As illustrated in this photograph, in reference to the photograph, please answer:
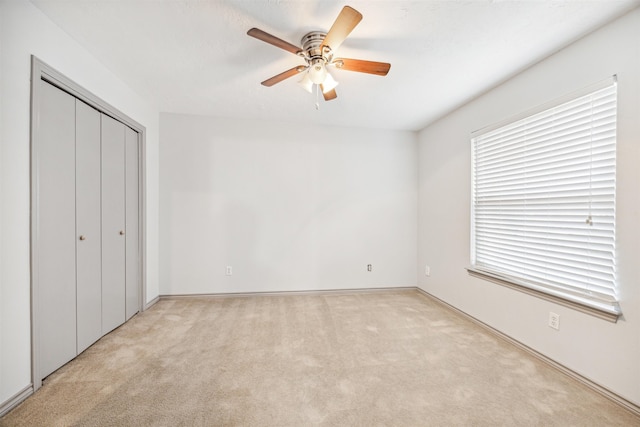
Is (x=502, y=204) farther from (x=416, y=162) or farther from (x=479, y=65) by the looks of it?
(x=416, y=162)

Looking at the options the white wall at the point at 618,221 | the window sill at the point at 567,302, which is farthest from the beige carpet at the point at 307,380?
the window sill at the point at 567,302

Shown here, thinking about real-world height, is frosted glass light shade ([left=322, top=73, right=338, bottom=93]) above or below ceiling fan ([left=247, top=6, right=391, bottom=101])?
below

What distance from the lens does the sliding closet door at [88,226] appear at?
2076 millimetres

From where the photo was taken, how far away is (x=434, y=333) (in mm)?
2564

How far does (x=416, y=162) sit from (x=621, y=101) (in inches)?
96.2

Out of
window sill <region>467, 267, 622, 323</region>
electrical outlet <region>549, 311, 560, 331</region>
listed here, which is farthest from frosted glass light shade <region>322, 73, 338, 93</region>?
electrical outlet <region>549, 311, 560, 331</region>

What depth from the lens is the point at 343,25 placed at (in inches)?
58.6

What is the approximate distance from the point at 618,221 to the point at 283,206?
3.15m

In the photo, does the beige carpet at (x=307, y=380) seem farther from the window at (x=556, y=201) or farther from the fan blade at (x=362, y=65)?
the fan blade at (x=362, y=65)

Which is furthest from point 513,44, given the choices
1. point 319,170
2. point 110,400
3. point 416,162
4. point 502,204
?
point 110,400

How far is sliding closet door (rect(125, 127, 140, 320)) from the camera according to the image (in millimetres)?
2754

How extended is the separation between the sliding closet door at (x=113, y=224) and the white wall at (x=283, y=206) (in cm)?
80

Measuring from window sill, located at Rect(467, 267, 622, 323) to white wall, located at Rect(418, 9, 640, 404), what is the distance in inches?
1.7

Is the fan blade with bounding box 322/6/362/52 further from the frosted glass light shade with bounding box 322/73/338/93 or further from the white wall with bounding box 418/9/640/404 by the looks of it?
the white wall with bounding box 418/9/640/404
